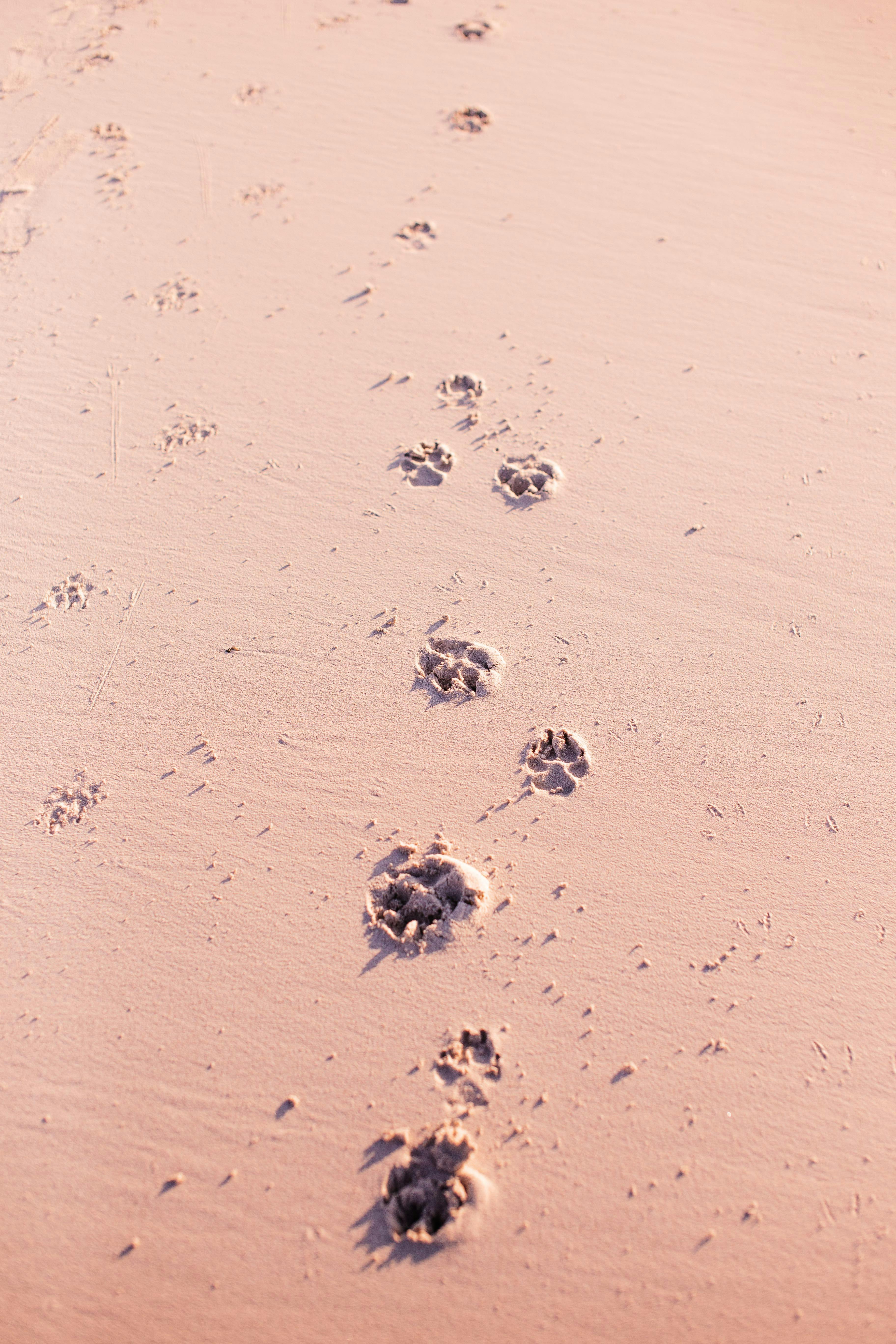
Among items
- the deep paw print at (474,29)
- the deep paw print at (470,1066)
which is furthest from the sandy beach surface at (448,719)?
the deep paw print at (474,29)

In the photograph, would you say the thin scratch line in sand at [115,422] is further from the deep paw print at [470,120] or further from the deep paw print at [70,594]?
the deep paw print at [470,120]

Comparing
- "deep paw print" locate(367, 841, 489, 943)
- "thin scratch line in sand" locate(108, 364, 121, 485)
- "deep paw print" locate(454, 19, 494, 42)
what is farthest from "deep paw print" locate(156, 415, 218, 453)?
"deep paw print" locate(454, 19, 494, 42)

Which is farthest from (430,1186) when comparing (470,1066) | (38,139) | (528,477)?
(38,139)

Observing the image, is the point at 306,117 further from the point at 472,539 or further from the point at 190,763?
the point at 190,763

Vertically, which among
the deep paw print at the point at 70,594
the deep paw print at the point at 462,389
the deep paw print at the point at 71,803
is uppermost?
the deep paw print at the point at 462,389

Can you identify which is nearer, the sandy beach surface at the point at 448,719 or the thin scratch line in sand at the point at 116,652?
the sandy beach surface at the point at 448,719

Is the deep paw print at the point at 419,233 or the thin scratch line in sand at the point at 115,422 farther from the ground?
the deep paw print at the point at 419,233

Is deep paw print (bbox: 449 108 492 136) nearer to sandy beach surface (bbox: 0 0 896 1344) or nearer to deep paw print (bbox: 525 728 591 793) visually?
sandy beach surface (bbox: 0 0 896 1344)
